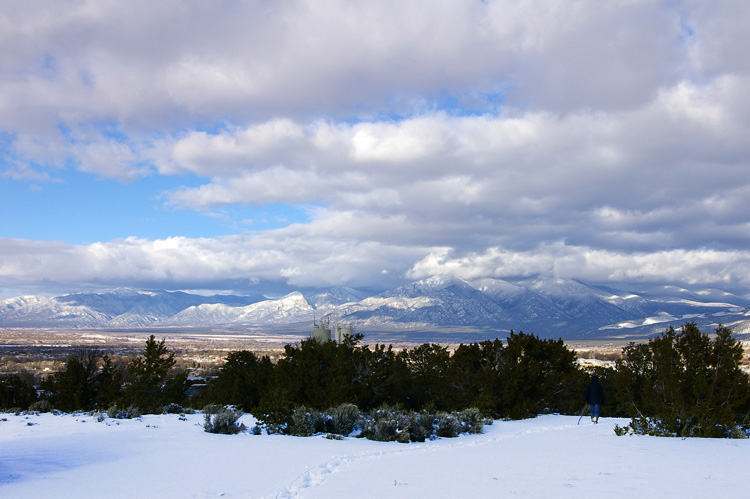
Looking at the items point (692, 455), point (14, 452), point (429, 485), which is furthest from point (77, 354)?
point (692, 455)

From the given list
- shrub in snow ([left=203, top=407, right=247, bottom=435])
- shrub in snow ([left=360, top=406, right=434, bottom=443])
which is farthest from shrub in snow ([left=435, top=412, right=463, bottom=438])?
shrub in snow ([left=203, top=407, right=247, bottom=435])

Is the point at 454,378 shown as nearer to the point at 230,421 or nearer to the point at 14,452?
the point at 230,421

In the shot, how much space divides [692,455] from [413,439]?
7.62 m

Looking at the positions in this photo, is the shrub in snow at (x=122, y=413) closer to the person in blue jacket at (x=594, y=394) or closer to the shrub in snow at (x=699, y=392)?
the person in blue jacket at (x=594, y=394)

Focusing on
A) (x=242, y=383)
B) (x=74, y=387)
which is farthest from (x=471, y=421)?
(x=74, y=387)

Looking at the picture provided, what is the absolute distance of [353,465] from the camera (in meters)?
11.5

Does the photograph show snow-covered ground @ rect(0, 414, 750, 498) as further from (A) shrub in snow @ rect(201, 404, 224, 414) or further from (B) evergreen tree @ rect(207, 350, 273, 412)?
(B) evergreen tree @ rect(207, 350, 273, 412)

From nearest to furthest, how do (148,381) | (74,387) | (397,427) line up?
(397,427)
(148,381)
(74,387)

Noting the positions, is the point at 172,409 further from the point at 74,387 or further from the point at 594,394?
the point at 594,394

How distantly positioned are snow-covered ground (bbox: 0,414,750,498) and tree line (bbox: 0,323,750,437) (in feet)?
5.77

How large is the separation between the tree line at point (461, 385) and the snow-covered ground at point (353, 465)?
1758mm

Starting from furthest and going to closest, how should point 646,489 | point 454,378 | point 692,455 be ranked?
1. point 454,378
2. point 692,455
3. point 646,489

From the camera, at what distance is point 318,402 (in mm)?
21469

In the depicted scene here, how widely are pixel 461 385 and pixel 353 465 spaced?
14.0 m
